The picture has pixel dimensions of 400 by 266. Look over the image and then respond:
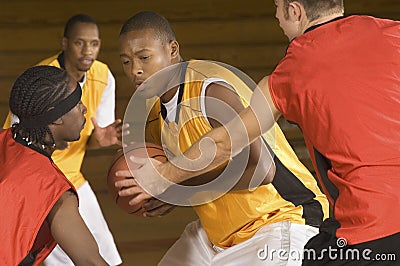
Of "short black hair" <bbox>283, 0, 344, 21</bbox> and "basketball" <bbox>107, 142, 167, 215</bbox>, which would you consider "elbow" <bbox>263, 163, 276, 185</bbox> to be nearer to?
"basketball" <bbox>107, 142, 167, 215</bbox>

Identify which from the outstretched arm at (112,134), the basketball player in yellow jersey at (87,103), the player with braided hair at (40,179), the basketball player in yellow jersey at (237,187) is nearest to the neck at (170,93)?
the basketball player in yellow jersey at (237,187)

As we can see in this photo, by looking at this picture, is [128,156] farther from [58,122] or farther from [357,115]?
[357,115]

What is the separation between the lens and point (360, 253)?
2945 mm

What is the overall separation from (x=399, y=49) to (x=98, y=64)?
11.5 feet

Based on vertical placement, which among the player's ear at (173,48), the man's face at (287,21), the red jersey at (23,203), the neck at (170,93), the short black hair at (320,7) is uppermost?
the short black hair at (320,7)

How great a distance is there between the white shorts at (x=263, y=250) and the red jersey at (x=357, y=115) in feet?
2.47

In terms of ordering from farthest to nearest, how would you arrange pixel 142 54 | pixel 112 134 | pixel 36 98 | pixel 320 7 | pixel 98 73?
pixel 98 73, pixel 112 134, pixel 142 54, pixel 36 98, pixel 320 7

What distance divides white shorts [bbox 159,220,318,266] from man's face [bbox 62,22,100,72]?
206 cm

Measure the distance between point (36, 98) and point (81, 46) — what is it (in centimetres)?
248

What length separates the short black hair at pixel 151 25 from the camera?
394 cm

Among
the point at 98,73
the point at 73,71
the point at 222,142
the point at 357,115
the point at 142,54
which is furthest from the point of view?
the point at 98,73

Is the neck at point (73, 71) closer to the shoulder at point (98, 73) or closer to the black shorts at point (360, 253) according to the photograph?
the shoulder at point (98, 73)

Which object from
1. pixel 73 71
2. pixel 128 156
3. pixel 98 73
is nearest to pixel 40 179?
pixel 128 156

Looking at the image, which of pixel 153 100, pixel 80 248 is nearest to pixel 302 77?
pixel 80 248
